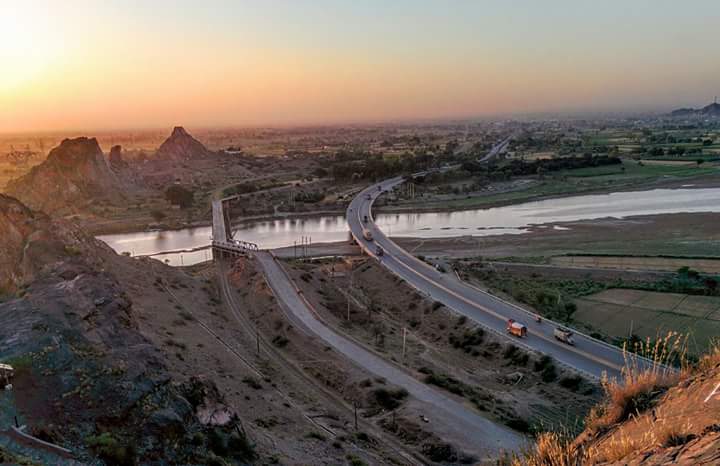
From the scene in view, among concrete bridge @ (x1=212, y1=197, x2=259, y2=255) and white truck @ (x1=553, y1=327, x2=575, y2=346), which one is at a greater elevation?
concrete bridge @ (x1=212, y1=197, x2=259, y2=255)

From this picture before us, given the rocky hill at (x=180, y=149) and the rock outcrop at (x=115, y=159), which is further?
the rocky hill at (x=180, y=149)

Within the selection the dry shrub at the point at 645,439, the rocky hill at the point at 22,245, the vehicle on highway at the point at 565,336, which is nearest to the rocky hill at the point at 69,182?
the rocky hill at the point at 22,245

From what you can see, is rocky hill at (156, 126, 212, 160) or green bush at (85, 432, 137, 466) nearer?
green bush at (85, 432, 137, 466)

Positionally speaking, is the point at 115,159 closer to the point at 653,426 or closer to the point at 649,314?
the point at 649,314

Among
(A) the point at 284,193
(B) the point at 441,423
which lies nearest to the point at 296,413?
(B) the point at 441,423

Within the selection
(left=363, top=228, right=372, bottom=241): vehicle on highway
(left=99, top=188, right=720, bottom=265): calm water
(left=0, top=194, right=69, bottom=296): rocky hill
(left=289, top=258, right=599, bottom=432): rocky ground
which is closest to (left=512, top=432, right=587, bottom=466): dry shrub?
(left=289, top=258, right=599, bottom=432): rocky ground

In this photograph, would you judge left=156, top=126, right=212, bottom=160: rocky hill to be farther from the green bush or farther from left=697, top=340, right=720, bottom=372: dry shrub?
left=697, top=340, right=720, bottom=372: dry shrub

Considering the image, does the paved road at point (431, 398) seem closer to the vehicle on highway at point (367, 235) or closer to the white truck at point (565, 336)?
the white truck at point (565, 336)

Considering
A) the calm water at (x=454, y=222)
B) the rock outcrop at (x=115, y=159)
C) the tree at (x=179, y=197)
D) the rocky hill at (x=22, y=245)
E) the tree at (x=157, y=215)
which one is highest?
the rock outcrop at (x=115, y=159)
